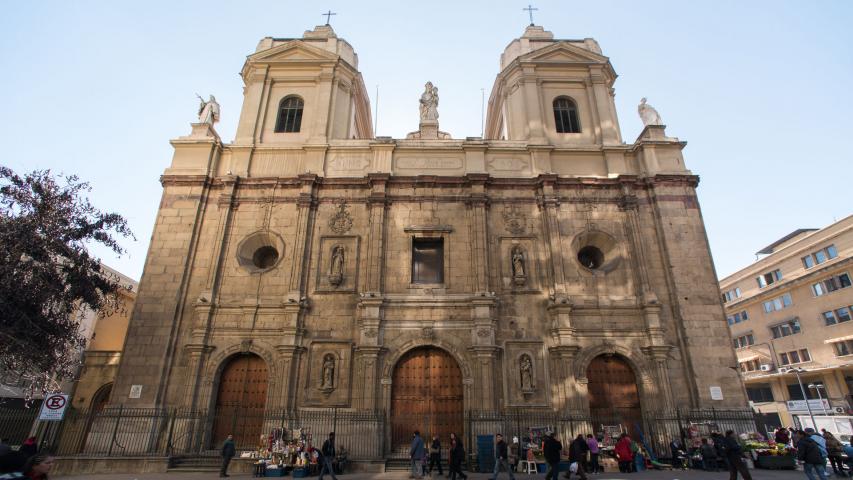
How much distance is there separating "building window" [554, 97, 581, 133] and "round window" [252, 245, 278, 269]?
552 inches

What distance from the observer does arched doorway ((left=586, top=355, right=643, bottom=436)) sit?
16.4 metres

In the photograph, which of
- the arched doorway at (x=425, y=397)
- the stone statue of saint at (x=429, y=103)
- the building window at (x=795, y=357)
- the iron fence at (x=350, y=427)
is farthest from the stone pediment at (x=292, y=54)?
the building window at (x=795, y=357)

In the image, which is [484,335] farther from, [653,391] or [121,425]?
[121,425]

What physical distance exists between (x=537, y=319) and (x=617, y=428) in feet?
14.5

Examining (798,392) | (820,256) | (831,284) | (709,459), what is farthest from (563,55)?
(798,392)

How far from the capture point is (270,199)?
Answer: 19672mm

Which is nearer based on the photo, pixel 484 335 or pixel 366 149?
pixel 484 335

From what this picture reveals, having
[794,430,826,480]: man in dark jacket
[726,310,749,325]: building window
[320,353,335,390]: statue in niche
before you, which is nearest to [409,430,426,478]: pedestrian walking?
[320,353,335,390]: statue in niche

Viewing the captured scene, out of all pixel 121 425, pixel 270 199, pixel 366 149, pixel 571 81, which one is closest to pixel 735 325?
pixel 571 81

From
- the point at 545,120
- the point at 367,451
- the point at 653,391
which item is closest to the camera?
the point at 367,451

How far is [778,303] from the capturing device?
35.7 m

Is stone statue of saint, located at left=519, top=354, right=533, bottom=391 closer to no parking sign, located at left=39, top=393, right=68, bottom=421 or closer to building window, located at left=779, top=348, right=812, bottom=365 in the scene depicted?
no parking sign, located at left=39, top=393, right=68, bottom=421

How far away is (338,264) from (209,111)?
1011cm

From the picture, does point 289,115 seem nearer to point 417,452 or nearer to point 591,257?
→ point 591,257
